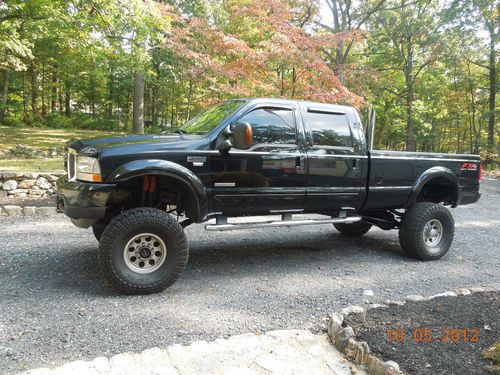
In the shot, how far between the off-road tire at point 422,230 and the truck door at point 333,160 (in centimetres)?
81

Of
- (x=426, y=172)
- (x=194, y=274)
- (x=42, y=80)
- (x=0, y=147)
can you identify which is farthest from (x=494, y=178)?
(x=42, y=80)

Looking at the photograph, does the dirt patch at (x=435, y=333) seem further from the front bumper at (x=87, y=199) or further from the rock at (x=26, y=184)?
the rock at (x=26, y=184)

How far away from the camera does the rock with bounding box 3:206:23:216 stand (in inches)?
260

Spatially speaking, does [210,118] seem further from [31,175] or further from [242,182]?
[31,175]

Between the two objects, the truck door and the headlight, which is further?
the truck door

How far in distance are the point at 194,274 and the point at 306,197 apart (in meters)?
1.56

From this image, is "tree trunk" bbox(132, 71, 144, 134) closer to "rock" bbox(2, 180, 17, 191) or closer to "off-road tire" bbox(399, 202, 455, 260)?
"rock" bbox(2, 180, 17, 191)

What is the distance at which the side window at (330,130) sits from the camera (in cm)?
458

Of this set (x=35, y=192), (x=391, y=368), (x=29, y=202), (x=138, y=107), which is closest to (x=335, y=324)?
(x=391, y=368)

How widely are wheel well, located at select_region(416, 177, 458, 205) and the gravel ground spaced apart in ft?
2.63

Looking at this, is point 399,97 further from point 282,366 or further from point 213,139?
point 282,366

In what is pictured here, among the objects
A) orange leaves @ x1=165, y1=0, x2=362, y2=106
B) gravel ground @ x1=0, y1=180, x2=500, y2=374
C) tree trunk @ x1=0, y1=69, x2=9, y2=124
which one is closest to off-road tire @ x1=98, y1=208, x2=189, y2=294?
gravel ground @ x1=0, y1=180, x2=500, y2=374

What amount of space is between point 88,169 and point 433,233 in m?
4.48
